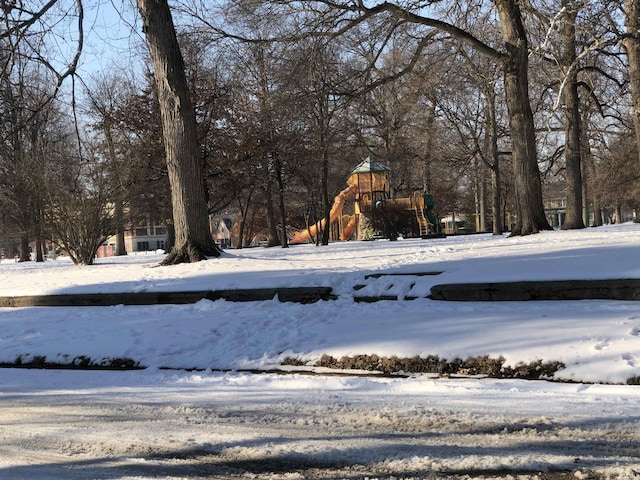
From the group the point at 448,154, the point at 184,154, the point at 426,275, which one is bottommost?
the point at 426,275

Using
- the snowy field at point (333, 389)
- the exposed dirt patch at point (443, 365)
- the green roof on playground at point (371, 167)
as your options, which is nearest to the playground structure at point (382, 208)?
Answer: the green roof on playground at point (371, 167)

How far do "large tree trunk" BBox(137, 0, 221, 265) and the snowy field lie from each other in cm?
235

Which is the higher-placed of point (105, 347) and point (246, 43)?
point (246, 43)

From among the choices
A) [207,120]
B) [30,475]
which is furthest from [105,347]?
[207,120]

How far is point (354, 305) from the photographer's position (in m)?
8.30

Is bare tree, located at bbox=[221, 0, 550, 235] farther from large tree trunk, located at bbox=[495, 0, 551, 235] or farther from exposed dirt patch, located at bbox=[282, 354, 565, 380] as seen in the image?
exposed dirt patch, located at bbox=[282, 354, 565, 380]

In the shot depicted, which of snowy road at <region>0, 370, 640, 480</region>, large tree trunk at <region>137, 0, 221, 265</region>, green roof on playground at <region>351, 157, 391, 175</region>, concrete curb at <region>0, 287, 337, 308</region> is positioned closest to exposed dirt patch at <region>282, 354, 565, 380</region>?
snowy road at <region>0, 370, 640, 480</region>

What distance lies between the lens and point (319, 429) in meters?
4.11

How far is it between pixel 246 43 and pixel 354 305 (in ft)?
33.0

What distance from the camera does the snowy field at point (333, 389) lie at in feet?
11.5

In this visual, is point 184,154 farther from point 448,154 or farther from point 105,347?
point 448,154

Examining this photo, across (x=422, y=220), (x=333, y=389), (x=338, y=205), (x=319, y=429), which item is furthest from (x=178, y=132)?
(x=338, y=205)

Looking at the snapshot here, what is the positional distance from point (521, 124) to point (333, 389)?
1208 centimetres

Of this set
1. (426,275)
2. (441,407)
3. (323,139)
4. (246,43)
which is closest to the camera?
(441,407)
